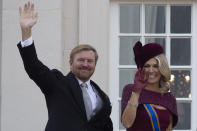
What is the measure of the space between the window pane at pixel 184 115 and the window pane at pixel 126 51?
2.47 ft

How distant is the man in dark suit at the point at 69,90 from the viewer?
201 inches

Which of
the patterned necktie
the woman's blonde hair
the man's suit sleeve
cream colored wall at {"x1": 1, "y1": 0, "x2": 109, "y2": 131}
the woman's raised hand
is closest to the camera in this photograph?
the man's suit sleeve

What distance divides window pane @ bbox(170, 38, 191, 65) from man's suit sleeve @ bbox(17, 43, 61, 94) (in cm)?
310

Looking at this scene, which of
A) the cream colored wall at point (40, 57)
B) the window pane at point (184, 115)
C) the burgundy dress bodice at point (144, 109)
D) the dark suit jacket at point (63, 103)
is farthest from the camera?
the window pane at point (184, 115)

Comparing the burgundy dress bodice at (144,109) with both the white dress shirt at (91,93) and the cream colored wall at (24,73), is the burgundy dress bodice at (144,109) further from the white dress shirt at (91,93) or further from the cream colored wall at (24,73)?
the cream colored wall at (24,73)

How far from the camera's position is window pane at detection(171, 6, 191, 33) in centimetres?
819

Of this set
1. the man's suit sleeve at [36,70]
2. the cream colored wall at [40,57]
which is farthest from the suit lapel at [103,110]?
the cream colored wall at [40,57]

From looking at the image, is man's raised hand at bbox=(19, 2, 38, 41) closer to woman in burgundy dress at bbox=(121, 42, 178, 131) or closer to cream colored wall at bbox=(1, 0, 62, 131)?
woman in burgundy dress at bbox=(121, 42, 178, 131)

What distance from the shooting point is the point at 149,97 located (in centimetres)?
578

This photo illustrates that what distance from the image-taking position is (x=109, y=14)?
8102mm

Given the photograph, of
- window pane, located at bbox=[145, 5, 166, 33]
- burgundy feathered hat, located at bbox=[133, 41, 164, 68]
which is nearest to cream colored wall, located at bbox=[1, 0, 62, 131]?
window pane, located at bbox=[145, 5, 166, 33]

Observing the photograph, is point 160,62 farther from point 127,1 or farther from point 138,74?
point 127,1

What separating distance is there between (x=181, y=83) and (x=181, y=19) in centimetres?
74

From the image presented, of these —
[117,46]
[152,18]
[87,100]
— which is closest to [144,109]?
A: [87,100]
